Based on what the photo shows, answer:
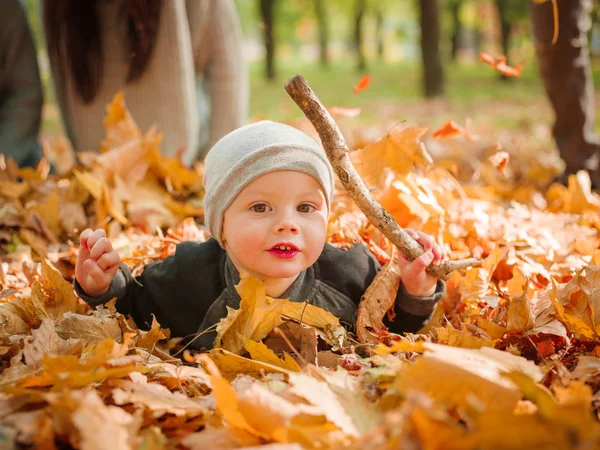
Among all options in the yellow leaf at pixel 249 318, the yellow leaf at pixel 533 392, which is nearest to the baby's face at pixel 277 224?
the yellow leaf at pixel 249 318

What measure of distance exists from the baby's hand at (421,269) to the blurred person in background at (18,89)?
2.79 meters

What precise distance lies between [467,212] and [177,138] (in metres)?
1.84

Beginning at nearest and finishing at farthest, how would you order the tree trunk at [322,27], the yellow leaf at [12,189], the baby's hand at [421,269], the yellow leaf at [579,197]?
the baby's hand at [421,269]
the yellow leaf at [12,189]
the yellow leaf at [579,197]
the tree trunk at [322,27]

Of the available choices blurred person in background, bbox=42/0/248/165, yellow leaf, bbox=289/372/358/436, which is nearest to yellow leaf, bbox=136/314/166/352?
yellow leaf, bbox=289/372/358/436

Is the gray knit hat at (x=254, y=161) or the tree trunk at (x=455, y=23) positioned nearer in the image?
the gray knit hat at (x=254, y=161)

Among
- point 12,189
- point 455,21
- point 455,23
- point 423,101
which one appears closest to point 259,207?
point 12,189

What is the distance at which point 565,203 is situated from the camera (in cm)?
295

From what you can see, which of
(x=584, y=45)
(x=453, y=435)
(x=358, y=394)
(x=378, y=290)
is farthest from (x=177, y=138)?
(x=453, y=435)

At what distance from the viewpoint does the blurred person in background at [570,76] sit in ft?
10.3

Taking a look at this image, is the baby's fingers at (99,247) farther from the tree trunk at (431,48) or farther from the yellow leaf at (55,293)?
the tree trunk at (431,48)

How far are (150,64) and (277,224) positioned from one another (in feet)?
6.84

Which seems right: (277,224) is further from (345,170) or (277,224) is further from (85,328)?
(85,328)

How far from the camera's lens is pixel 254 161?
164 cm

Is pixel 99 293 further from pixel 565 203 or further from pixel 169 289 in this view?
pixel 565 203
